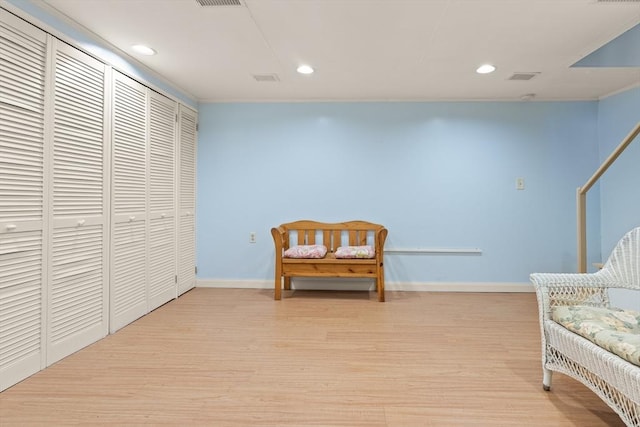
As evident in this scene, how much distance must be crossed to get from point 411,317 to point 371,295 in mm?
771

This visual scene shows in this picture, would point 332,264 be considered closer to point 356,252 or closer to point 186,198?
point 356,252

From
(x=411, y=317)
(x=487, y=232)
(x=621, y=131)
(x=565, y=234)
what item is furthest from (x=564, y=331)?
(x=621, y=131)

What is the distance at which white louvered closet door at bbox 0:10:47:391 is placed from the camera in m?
1.79

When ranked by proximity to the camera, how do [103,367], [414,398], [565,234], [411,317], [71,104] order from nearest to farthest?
[414,398], [103,367], [71,104], [411,317], [565,234]

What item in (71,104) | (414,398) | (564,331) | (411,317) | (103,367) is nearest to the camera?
(564,331)

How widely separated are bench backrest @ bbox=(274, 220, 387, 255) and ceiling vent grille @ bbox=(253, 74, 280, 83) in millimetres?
1505

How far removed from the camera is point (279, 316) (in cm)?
301

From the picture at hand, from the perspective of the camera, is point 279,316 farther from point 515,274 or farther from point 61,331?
point 515,274

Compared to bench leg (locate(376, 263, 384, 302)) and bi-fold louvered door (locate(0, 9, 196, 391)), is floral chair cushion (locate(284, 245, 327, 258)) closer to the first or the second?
bench leg (locate(376, 263, 384, 302))

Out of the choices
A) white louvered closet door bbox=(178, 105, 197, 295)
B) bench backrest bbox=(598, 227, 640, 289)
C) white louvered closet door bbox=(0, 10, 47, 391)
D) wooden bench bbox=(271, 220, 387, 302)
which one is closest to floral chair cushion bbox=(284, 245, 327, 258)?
wooden bench bbox=(271, 220, 387, 302)

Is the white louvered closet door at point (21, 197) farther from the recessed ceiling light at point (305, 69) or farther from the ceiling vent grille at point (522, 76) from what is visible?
the ceiling vent grille at point (522, 76)

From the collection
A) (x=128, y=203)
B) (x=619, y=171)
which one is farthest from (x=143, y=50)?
(x=619, y=171)

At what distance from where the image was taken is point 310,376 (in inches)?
77.4

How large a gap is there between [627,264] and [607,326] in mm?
530
